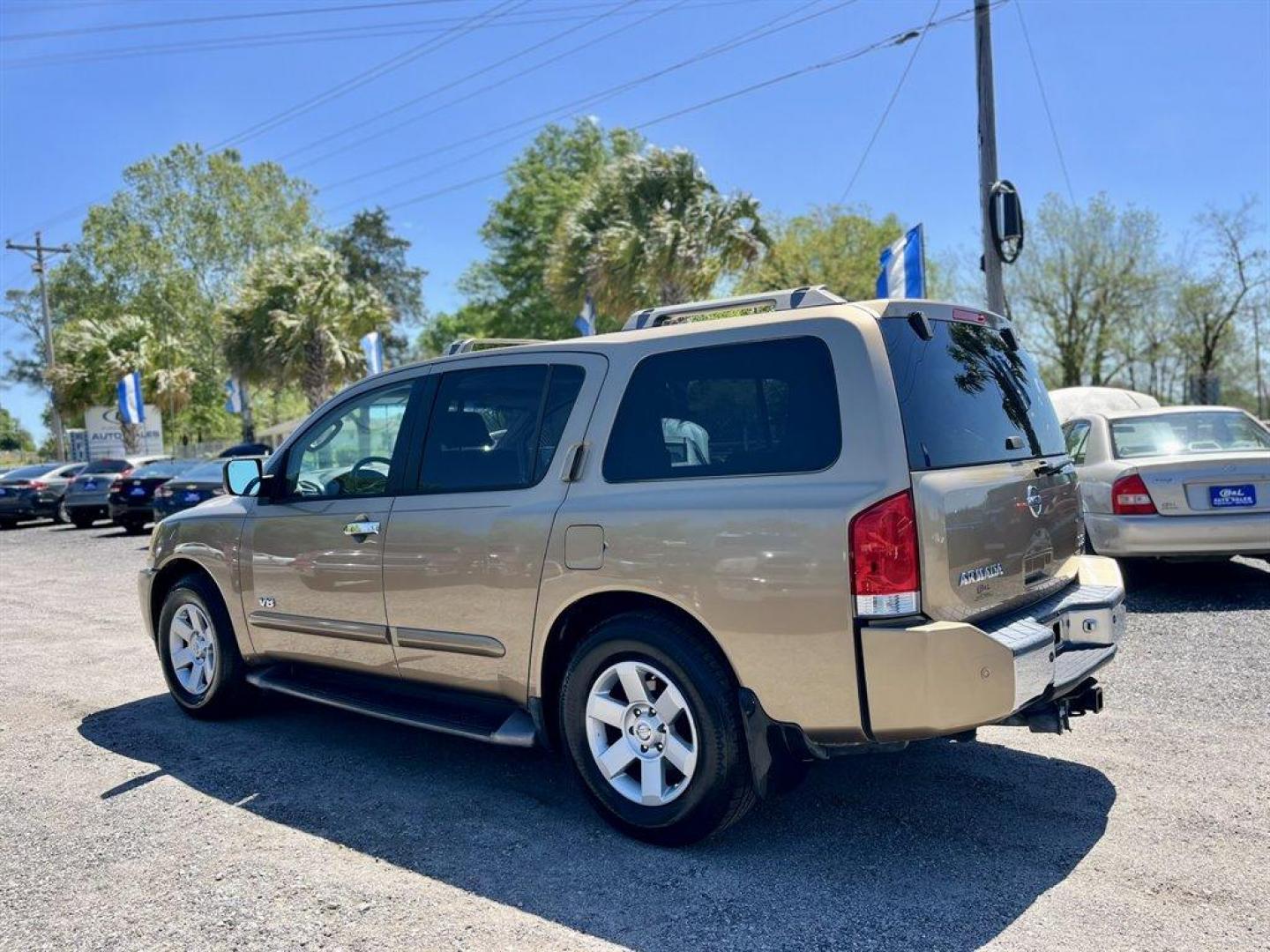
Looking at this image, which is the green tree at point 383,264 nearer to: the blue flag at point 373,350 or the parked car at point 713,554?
the blue flag at point 373,350

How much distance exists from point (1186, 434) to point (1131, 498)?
4.27ft

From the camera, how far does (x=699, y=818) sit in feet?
11.3

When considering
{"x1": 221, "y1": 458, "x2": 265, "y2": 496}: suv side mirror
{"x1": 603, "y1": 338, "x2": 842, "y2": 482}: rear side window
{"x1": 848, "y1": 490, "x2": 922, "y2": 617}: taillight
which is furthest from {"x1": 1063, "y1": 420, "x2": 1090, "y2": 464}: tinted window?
{"x1": 221, "y1": 458, "x2": 265, "y2": 496}: suv side mirror

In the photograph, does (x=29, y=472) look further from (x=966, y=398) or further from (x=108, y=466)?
(x=966, y=398)

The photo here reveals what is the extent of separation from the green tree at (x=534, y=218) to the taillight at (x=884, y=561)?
132 feet

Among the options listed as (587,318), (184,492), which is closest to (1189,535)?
(184,492)

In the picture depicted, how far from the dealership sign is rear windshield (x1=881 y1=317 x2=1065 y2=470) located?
38.0 m

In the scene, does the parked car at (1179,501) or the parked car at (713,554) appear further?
the parked car at (1179,501)

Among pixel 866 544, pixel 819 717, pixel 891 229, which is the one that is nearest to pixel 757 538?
pixel 866 544

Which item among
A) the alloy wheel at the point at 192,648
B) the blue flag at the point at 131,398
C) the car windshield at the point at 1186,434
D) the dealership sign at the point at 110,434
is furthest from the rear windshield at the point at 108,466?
the car windshield at the point at 1186,434

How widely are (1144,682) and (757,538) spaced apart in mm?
3498

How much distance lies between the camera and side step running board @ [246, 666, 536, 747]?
3.88 meters

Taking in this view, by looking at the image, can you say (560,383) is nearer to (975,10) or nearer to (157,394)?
(975,10)

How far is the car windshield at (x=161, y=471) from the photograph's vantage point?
18.4m
